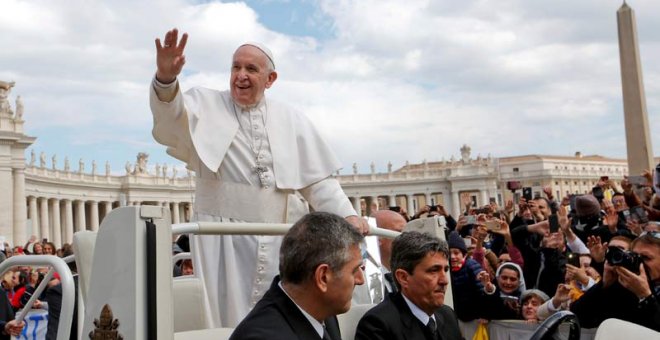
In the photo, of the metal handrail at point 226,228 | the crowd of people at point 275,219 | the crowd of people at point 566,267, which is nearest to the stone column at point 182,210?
the crowd of people at point 566,267

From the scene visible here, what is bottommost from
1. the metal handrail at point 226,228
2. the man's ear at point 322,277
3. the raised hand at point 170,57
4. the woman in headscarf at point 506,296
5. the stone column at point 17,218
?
the woman in headscarf at point 506,296

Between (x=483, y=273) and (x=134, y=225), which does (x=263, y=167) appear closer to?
(x=134, y=225)

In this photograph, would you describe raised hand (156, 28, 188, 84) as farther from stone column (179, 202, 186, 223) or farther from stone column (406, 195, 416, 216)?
stone column (406, 195, 416, 216)

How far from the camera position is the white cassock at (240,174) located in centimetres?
434

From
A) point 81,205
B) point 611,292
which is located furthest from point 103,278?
point 81,205

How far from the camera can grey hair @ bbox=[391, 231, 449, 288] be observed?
4102mm

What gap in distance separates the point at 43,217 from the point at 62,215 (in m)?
7.11

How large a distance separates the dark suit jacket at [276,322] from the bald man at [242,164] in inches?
51.0

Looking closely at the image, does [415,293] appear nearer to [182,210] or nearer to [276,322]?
[276,322]

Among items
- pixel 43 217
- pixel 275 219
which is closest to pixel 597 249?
pixel 275 219

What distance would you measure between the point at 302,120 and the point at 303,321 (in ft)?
8.20

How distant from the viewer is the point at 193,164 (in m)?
4.75

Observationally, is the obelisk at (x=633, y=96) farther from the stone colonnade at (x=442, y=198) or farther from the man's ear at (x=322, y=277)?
the stone colonnade at (x=442, y=198)

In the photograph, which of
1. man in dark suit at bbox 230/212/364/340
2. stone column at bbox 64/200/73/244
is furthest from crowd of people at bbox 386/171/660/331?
stone column at bbox 64/200/73/244
